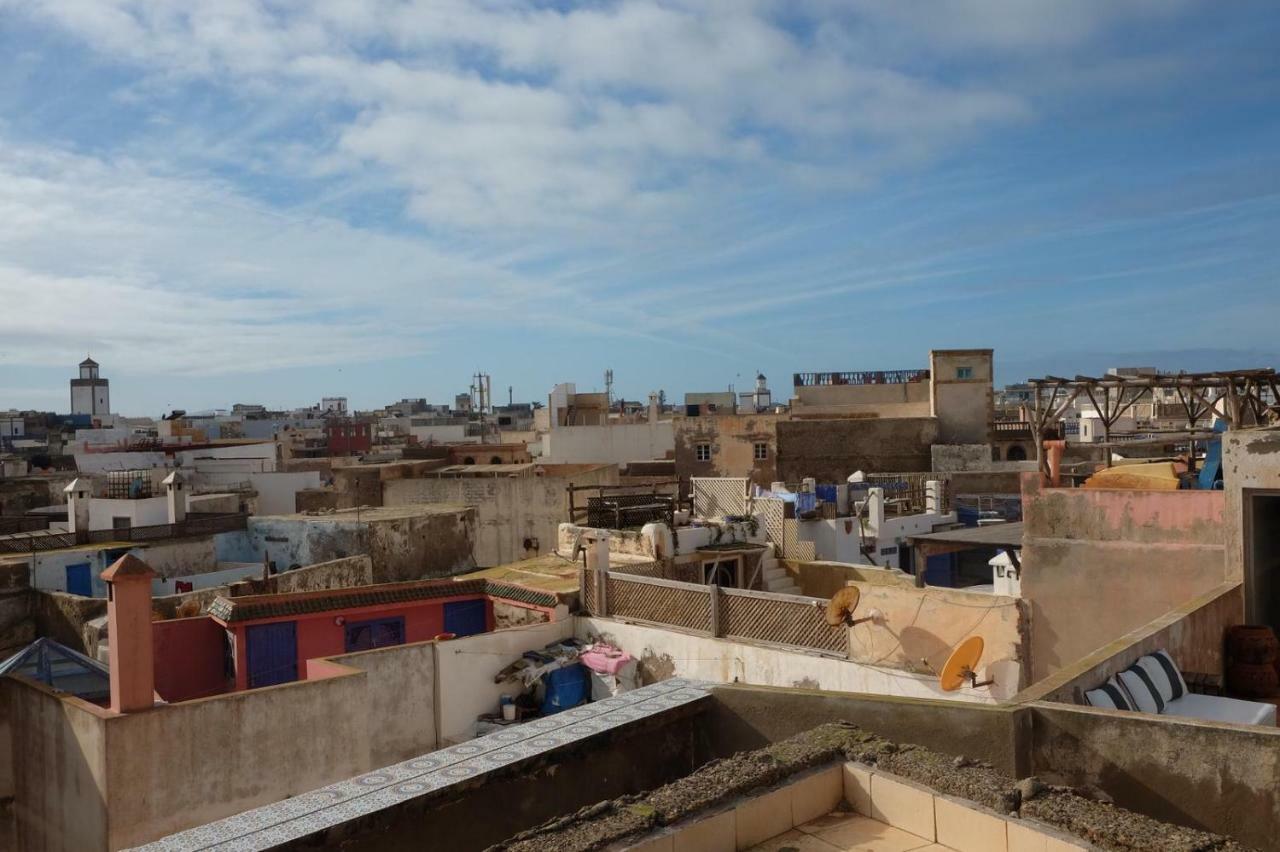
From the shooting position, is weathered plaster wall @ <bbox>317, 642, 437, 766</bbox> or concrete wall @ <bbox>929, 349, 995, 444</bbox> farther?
concrete wall @ <bbox>929, 349, 995, 444</bbox>

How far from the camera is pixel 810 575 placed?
1714cm

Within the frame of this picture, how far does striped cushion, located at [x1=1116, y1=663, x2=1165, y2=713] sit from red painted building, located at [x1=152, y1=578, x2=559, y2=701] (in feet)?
28.0

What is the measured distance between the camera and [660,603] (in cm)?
1294

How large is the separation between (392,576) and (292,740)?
993cm

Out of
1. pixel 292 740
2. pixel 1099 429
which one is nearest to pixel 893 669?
pixel 292 740

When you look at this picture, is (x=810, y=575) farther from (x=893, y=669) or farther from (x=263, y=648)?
(x=263, y=648)

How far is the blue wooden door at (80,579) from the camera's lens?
18.5 metres

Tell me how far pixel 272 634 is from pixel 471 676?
3.05 metres

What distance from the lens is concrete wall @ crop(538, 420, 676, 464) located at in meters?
39.4

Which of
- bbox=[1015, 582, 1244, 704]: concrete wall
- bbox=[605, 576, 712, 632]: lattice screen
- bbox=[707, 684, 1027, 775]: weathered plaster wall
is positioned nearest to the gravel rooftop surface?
bbox=[707, 684, 1027, 775]: weathered plaster wall

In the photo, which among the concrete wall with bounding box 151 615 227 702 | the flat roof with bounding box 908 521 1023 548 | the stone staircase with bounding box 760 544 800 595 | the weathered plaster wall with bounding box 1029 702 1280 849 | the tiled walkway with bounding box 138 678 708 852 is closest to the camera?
the tiled walkway with bounding box 138 678 708 852

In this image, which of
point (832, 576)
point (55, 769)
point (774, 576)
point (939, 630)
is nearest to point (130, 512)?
point (55, 769)

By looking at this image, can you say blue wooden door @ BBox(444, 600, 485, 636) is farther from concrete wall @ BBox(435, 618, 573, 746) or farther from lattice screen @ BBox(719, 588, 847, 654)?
lattice screen @ BBox(719, 588, 847, 654)

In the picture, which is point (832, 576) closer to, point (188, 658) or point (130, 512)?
point (188, 658)
